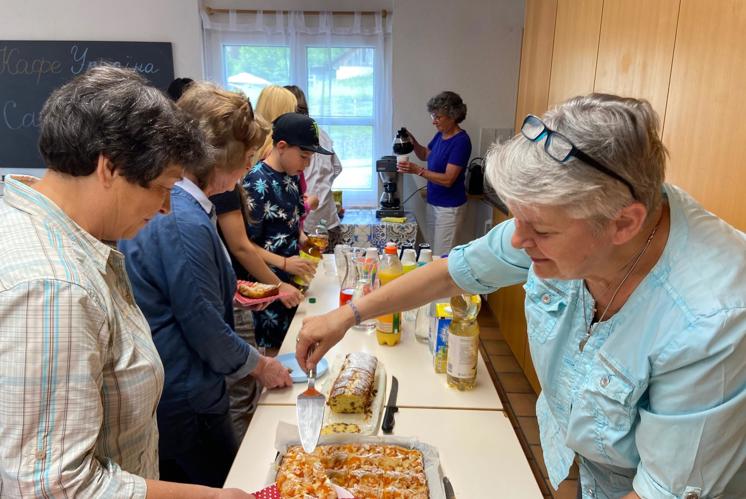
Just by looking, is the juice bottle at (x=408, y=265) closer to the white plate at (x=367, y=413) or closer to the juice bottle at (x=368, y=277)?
the juice bottle at (x=368, y=277)

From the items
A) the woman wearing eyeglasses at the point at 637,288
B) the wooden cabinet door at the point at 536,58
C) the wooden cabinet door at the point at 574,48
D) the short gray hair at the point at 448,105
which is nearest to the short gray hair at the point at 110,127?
the woman wearing eyeglasses at the point at 637,288

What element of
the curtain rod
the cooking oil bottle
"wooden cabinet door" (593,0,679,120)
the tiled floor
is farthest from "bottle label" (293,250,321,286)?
the curtain rod

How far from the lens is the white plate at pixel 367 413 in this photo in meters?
1.29

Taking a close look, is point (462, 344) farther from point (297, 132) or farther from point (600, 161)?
point (297, 132)

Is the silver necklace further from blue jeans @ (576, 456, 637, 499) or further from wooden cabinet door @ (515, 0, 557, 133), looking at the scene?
wooden cabinet door @ (515, 0, 557, 133)

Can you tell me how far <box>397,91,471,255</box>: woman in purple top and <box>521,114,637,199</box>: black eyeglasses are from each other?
11.3ft

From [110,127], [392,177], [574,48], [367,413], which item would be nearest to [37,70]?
[392,177]

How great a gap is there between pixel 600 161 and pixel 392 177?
149 inches

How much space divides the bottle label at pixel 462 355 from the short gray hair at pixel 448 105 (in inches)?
119

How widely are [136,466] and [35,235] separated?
0.49 metres

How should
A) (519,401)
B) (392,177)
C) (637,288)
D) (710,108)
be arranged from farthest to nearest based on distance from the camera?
(392,177), (519,401), (710,108), (637,288)

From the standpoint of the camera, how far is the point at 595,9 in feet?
8.13

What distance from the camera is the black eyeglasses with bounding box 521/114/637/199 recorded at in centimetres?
76

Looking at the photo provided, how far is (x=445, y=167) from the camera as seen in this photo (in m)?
4.33
